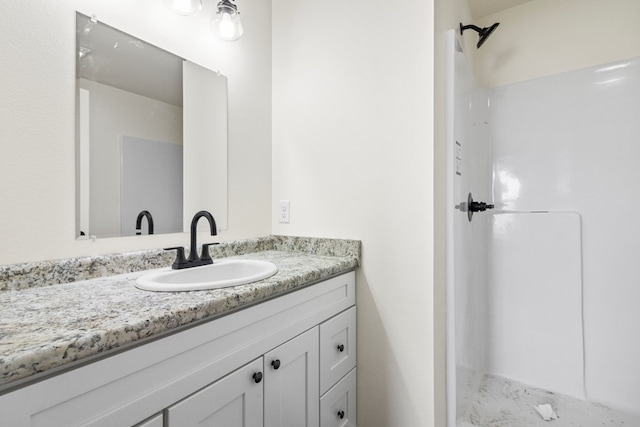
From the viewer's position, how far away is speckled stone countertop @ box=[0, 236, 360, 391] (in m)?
0.48

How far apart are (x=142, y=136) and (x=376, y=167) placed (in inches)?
36.7

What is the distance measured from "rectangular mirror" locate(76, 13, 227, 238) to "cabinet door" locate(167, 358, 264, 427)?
2.12ft

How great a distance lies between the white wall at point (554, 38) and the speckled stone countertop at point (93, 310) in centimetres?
179

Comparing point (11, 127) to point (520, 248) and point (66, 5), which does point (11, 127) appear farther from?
point (520, 248)

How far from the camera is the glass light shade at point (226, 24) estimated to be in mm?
1344

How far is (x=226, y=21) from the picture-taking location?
1352 mm

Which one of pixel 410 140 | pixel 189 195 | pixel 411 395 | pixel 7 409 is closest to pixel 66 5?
pixel 189 195

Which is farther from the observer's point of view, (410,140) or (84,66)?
(410,140)

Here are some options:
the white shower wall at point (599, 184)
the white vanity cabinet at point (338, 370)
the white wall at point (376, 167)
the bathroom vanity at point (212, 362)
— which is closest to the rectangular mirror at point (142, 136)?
the bathroom vanity at point (212, 362)

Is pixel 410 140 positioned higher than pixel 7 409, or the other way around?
pixel 410 140

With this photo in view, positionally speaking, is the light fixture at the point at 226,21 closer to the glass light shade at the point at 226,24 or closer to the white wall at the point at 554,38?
the glass light shade at the point at 226,24

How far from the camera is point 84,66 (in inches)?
39.0

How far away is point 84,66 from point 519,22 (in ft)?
7.62

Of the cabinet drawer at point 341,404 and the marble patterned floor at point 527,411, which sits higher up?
the cabinet drawer at point 341,404
